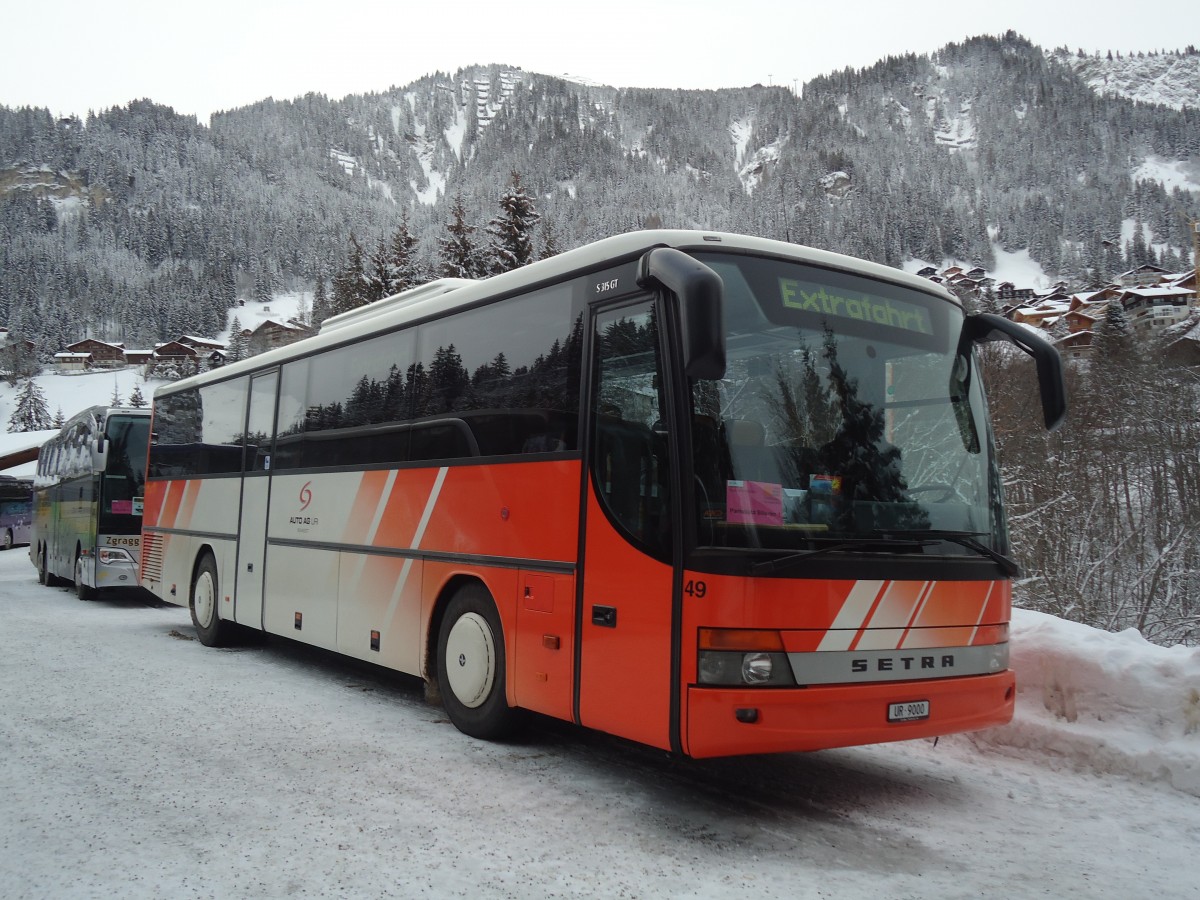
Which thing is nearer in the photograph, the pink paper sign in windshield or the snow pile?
the pink paper sign in windshield

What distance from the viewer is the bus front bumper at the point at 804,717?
188 inches

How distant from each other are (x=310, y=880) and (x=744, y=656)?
2165 millimetres

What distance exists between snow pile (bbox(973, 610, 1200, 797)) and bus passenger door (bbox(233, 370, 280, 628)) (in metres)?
7.08

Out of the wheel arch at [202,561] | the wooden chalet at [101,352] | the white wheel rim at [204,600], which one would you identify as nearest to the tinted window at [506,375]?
the wheel arch at [202,561]

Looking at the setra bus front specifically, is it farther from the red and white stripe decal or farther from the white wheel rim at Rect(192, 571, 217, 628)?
the white wheel rim at Rect(192, 571, 217, 628)

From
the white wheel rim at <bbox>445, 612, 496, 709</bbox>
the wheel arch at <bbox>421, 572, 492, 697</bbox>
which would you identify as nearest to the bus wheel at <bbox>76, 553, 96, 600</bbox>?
the wheel arch at <bbox>421, 572, 492, 697</bbox>

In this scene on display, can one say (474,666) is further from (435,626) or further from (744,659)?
(744,659)

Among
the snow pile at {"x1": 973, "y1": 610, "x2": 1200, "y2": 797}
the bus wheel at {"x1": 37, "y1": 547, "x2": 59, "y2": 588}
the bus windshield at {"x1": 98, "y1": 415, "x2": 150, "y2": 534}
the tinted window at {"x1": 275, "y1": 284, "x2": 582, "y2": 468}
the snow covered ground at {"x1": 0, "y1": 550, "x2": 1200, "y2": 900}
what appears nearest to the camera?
the snow covered ground at {"x1": 0, "y1": 550, "x2": 1200, "y2": 900}

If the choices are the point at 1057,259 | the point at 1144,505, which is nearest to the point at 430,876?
the point at 1144,505

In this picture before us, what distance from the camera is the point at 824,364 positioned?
532 centimetres

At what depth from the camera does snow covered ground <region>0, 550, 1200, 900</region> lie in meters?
4.23

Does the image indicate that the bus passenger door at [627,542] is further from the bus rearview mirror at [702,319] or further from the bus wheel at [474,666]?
the bus wheel at [474,666]

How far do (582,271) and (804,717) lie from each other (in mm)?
2913

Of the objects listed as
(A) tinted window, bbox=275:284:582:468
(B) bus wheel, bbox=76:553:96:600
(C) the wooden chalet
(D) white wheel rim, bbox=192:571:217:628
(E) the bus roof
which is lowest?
(B) bus wheel, bbox=76:553:96:600
